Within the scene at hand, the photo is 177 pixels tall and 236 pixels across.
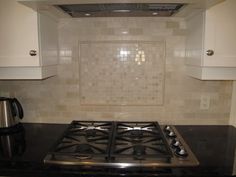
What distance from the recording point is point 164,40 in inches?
62.6

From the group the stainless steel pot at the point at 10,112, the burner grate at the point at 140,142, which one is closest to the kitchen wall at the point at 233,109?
the burner grate at the point at 140,142

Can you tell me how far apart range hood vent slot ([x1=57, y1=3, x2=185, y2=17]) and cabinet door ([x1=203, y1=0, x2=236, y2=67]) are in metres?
0.20

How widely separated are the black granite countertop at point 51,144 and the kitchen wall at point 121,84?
0.12 metres

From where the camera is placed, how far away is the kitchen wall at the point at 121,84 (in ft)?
5.21

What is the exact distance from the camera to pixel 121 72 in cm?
163

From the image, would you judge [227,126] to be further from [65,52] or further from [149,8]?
[65,52]

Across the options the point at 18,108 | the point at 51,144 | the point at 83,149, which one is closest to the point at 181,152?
the point at 83,149

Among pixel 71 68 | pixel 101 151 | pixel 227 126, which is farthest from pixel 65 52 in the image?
pixel 227 126

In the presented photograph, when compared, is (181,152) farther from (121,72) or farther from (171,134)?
(121,72)

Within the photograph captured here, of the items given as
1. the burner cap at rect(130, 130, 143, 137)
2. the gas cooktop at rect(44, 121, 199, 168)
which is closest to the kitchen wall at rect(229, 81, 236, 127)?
the gas cooktop at rect(44, 121, 199, 168)

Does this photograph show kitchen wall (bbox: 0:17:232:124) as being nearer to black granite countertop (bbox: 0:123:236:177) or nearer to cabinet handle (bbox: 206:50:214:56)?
black granite countertop (bbox: 0:123:236:177)

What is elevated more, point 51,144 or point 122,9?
point 122,9

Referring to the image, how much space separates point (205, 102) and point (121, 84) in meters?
0.66

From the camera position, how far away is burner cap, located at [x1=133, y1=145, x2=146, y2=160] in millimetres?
1136
